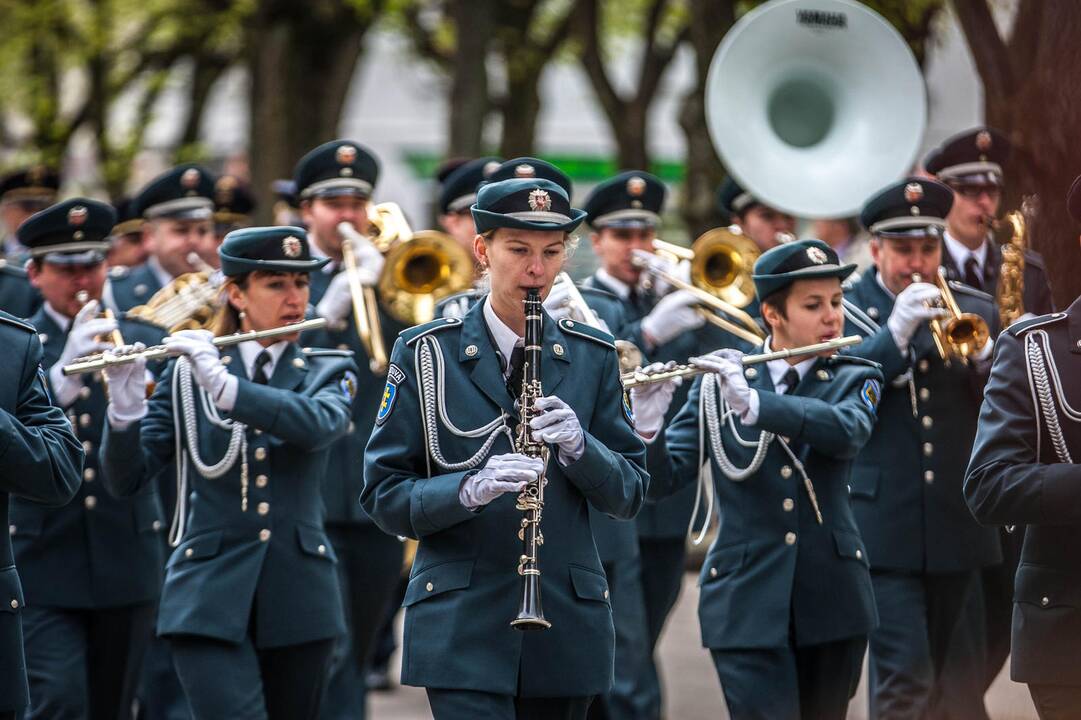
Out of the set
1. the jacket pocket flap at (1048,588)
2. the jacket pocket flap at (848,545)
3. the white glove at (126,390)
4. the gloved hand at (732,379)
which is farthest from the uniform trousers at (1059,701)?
the white glove at (126,390)

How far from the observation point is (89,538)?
24.9 feet

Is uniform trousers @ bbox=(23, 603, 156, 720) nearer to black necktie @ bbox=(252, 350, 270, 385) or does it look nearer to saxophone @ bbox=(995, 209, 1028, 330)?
black necktie @ bbox=(252, 350, 270, 385)

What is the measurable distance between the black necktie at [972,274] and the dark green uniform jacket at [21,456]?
431cm

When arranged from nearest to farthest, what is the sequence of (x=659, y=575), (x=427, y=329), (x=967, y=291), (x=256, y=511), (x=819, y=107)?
(x=427, y=329) → (x=256, y=511) → (x=967, y=291) → (x=659, y=575) → (x=819, y=107)

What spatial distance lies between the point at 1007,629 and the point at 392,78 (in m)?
26.5

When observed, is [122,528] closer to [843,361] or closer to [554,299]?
[554,299]

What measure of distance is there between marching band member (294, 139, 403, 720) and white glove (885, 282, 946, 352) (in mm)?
2554

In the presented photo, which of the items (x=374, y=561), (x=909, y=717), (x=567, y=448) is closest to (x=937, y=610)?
(x=909, y=717)

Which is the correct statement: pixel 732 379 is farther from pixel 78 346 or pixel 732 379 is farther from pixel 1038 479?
pixel 78 346

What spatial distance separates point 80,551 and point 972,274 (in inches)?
159

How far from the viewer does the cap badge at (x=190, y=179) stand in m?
9.97

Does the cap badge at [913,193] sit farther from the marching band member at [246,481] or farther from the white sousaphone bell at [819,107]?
the marching band member at [246,481]

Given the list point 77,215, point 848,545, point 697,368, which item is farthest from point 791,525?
point 77,215

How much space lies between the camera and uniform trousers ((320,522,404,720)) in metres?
8.62
